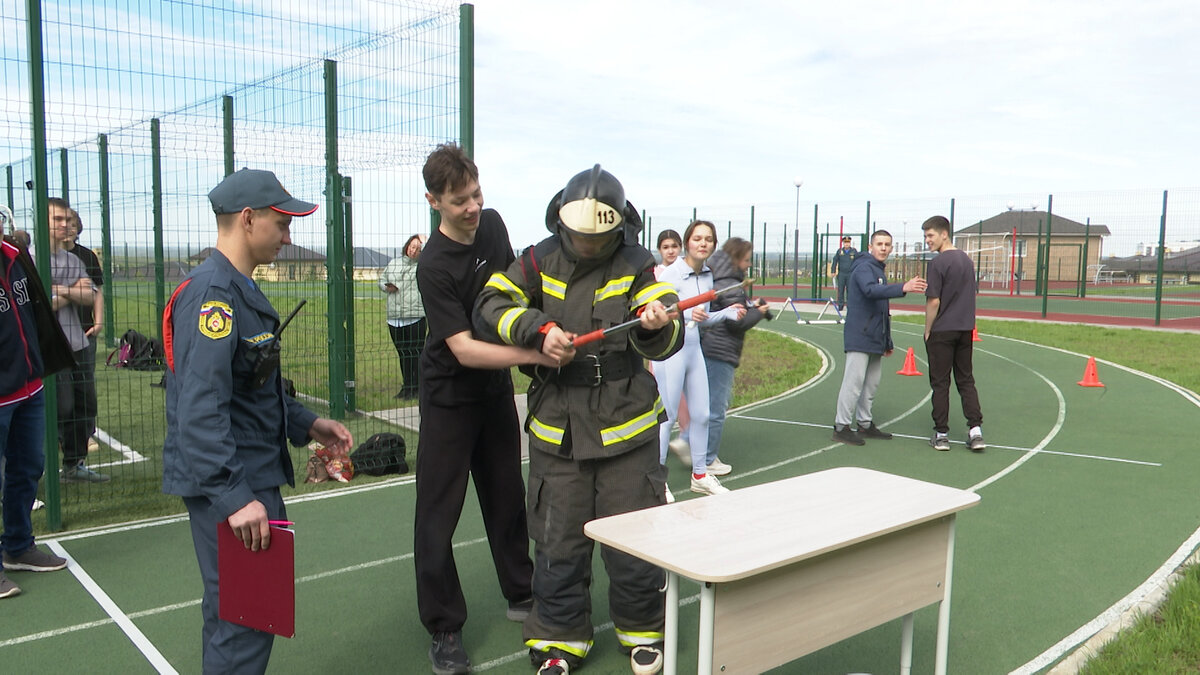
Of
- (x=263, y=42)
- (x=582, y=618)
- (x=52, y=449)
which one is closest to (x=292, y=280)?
(x=263, y=42)

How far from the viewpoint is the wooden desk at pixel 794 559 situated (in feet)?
8.35

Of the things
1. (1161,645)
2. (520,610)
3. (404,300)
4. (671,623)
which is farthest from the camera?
(404,300)

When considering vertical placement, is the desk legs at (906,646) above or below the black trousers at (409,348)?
below

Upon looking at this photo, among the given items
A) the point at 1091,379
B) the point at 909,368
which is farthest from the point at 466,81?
the point at 1091,379

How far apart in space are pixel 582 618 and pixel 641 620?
253mm

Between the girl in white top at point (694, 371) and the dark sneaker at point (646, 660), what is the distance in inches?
107

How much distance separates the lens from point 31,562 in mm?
4781

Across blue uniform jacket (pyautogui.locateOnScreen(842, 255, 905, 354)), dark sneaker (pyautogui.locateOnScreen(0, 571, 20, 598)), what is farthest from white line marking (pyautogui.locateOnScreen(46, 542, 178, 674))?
blue uniform jacket (pyautogui.locateOnScreen(842, 255, 905, 354))

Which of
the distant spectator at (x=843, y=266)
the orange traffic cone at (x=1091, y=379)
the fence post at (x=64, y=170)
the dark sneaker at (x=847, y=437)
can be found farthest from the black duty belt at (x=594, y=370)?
the distant spectator at (x=843, y=266)

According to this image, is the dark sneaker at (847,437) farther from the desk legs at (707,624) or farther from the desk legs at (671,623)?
the desk legs at (707,624)

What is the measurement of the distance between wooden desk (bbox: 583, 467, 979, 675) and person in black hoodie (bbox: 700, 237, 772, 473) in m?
3.27

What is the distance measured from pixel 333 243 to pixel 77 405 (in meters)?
3.05

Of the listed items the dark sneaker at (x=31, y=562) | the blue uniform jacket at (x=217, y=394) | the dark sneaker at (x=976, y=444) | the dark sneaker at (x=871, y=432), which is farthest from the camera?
the dark sneaker at (x=871, y=432)

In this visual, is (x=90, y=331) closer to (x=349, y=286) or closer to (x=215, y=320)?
(x=349, y=286)
